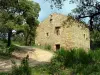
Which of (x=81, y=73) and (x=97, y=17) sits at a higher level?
(x=97, y=17)

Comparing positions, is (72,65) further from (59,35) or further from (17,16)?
(59,35)

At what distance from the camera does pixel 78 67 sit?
15305 mm

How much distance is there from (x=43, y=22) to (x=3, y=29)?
12.2 m

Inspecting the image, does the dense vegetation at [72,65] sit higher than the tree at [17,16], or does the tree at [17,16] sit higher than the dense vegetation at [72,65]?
the tree at [17,16]

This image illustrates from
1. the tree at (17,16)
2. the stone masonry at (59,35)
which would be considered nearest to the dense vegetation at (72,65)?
the tree at (17,16)

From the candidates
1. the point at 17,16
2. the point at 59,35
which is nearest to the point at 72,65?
the point at 17,16

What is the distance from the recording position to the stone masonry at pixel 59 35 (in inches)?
1535

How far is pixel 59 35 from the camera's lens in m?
40.2

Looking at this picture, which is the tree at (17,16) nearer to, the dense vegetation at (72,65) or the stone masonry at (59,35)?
the stone masonry at (59,35)

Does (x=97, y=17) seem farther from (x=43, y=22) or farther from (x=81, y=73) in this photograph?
(x=43, y=22)

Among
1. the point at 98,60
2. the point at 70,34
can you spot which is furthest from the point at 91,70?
the point at 70,34

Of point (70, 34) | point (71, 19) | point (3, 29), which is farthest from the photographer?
point (70, 34)

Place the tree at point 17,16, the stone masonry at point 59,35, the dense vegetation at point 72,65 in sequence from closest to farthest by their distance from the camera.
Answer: the dense vegetation at point 72,65 → the tree at point 17,16 → the stone masonry at point 59,35

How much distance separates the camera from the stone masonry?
39.0 m
